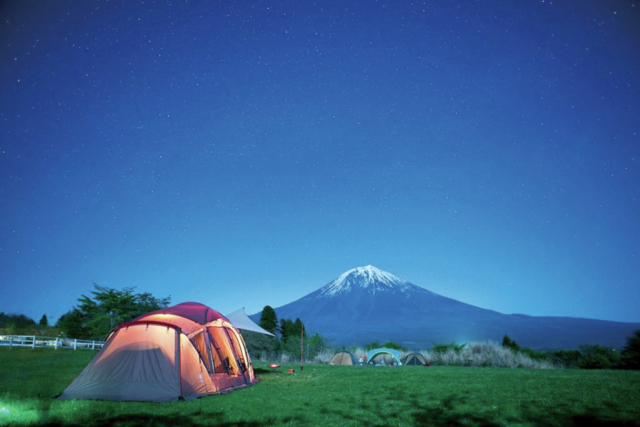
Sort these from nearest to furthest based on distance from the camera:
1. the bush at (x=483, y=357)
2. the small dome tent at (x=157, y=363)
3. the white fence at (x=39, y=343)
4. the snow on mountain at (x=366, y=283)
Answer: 1. the small dome tent at (x=157, y=363)
2. the bush at (x=483, y=357)
3. the white fence at (x=39, y=343)
4. the snow on mountain at (x=366, y=283)

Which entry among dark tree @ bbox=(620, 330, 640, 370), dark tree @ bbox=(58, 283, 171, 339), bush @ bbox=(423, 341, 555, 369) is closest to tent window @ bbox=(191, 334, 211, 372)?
bush @ bbox=(423, 341, 555, 369)

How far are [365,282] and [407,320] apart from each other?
24325 mm

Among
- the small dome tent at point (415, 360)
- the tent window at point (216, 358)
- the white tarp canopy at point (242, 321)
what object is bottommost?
the small dome tent at point (415, 360)

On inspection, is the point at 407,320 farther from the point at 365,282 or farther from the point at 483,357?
the point at 483,357

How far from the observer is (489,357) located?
2608 cm

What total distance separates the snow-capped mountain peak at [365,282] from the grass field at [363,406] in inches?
5689

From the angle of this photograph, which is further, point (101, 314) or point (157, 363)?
point (101, 314)

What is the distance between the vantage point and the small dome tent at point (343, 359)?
1195 inches

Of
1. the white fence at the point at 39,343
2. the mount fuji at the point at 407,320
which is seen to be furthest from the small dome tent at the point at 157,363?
the mount fuji at the point at 407,320

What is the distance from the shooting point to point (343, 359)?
30.5m

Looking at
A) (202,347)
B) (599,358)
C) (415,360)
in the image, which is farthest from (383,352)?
(202,347)

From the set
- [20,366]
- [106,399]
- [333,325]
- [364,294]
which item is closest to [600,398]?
[106,399]

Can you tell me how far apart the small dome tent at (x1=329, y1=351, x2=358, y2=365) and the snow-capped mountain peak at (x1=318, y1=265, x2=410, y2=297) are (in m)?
126

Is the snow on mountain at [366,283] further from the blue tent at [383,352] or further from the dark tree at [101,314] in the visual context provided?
the blue tent at [383,352]
